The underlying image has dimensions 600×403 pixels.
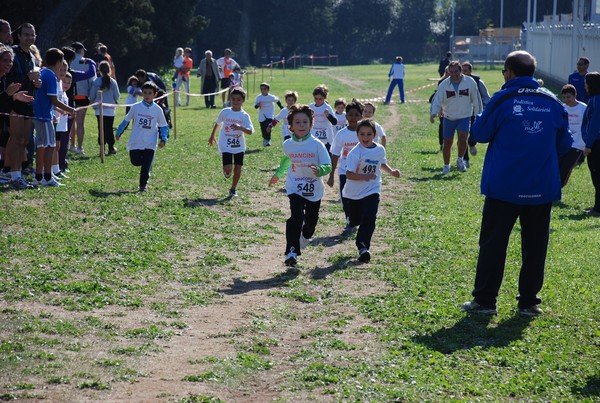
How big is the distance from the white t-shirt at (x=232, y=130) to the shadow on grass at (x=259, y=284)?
17.1 ft

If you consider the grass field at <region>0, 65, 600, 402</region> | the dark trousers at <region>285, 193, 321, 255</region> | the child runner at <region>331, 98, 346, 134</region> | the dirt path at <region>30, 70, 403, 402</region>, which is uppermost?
the child runner at <region>331, 98, 346, 134</region>

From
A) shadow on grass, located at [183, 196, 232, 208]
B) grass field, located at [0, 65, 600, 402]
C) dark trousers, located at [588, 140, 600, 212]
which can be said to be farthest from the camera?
shadow on grass, located at [183, 196, 232, 208]

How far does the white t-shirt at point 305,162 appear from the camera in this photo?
10.7 metres

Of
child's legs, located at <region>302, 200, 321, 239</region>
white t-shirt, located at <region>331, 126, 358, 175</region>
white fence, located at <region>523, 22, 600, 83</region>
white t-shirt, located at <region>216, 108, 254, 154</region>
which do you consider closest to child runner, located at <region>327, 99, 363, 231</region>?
white t-shirt, located at <region>331, 126, 358, 175</region>

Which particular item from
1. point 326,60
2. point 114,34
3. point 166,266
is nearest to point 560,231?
point 166,266

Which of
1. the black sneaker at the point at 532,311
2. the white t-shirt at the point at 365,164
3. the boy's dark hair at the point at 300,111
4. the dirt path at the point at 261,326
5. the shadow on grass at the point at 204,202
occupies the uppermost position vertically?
the boy's dark hair at the point at 300,111

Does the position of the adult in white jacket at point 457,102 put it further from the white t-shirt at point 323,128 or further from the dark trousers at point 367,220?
the dark trousers at point 367,220

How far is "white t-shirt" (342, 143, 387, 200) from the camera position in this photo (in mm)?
11133

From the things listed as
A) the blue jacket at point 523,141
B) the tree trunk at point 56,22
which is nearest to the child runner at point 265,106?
the tree trunk at point 56,22

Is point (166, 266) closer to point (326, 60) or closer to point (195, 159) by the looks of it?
point (195, 159)

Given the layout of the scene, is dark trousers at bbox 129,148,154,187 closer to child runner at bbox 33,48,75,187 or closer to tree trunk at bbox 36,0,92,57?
child runner at bbox 33,48,75,187

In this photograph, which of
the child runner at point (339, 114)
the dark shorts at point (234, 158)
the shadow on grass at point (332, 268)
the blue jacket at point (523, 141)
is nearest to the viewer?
the blue jacket at point (523, 141)

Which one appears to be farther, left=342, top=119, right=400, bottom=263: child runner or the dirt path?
left=342, top=119, right=400, bottom=263: child runner

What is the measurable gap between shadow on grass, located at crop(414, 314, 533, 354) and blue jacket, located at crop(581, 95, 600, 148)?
6304 millimetres
